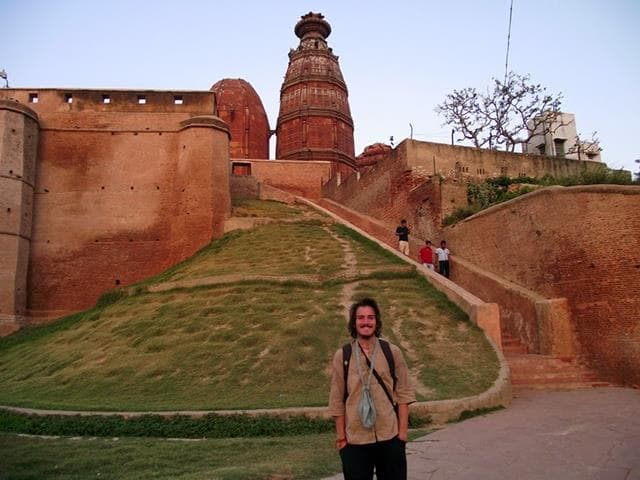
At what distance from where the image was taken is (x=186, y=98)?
2262 centimetres

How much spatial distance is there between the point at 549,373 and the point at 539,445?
15.9ft

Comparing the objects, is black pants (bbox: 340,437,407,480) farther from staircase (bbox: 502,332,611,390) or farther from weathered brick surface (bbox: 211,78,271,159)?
weathered brick surface (bbox: 211,78,271,159)

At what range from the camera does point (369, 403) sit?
3549mm

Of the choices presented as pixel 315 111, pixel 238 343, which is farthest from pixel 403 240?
pixel 315 111

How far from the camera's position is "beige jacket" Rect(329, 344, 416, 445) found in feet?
11.6

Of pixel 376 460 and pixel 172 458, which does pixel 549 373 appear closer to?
pixel 172 458

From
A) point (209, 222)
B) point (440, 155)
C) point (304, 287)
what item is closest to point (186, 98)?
point (209, 222)

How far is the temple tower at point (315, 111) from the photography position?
36688mm

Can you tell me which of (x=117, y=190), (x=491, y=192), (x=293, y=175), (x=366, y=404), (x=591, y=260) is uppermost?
(x=293, y=175)

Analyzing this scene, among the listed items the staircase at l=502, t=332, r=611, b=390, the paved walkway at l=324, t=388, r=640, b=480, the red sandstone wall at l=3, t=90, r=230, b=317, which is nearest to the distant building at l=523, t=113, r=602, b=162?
the red sandstone wall at l=3, t=90, r=230, b=317

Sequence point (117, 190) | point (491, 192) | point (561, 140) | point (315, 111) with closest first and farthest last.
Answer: point (491, 192) → point (117, 190) → point (561, 140) → point (315, 111)

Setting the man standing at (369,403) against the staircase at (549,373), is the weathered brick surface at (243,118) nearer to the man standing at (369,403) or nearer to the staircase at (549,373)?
the staircase at (549,373)

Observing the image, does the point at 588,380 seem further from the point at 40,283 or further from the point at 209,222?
the point at 40,283

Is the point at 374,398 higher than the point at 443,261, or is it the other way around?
the point at 443,261
